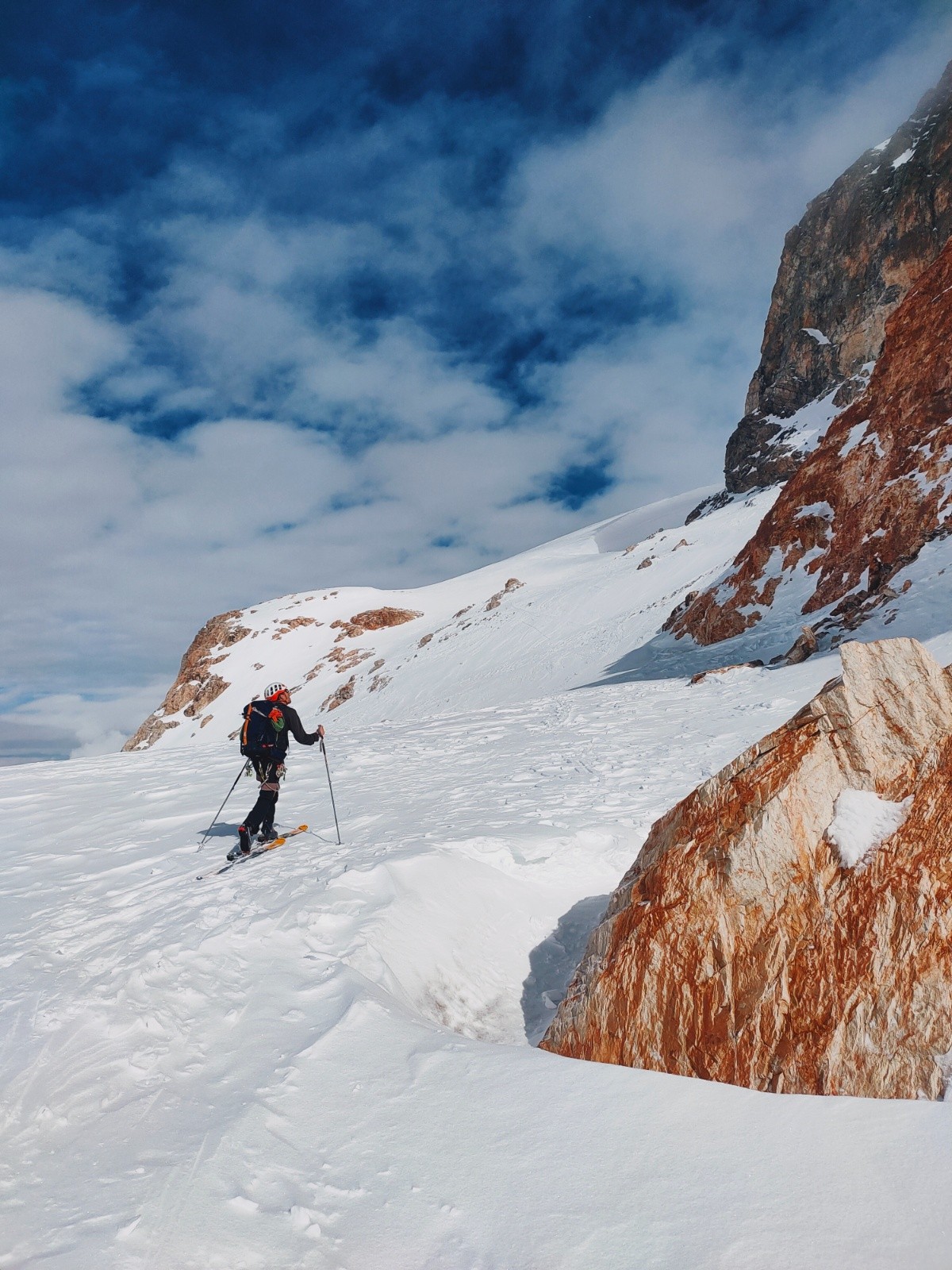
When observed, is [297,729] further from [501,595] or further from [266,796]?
[501,595]

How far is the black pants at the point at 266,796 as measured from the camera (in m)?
7.93

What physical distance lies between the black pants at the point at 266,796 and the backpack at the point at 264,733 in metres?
0.09

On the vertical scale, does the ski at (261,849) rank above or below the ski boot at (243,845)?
below

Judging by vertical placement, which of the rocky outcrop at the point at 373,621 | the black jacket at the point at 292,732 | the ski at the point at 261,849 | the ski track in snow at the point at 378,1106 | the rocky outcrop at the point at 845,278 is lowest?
the ski track in snow at the point at 378,1106

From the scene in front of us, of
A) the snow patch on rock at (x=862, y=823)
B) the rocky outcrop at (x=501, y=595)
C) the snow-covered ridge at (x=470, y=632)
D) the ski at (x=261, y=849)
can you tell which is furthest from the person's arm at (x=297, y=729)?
the rocky outcrop at (x=501, y=595)

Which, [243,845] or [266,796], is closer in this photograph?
[243,845]

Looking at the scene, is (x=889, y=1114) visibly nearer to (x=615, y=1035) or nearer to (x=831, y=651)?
(x=615, y=1035)

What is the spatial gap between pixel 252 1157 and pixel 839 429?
2147cm

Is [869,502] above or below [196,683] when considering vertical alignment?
below

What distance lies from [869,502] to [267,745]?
1548 centimetres

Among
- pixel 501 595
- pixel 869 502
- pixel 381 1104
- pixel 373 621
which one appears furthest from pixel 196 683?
pixel 381 1104

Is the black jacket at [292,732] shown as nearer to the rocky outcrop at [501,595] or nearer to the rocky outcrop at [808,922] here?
the rocky outcrop at [808,922]

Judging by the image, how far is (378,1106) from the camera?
338 centimetres

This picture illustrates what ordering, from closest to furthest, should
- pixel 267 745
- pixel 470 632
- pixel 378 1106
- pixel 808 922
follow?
pixel 378 1106 → pixel 808 922 → pixel 267 745 → pixel 470 632
